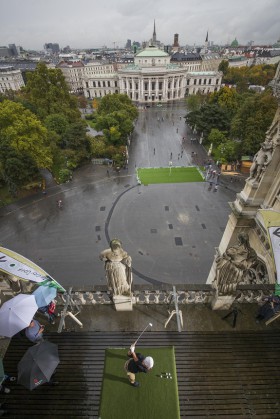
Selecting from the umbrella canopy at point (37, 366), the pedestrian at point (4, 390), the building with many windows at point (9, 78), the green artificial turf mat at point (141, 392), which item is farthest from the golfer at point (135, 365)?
the building with many windows at point (9, 78)

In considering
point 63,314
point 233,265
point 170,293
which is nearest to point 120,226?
point 170,293

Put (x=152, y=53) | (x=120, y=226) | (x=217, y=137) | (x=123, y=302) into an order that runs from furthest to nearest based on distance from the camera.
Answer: (x=152, y=53), (x=217, y=137), (x=120, y=226), (x=123, y=302)

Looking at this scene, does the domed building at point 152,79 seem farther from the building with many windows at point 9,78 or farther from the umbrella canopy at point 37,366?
the umbrella canopy at point 37,366

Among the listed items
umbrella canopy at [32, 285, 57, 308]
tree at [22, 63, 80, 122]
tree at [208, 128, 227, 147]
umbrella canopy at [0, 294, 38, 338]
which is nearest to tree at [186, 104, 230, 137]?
tree at [208, 128, 227, 147]

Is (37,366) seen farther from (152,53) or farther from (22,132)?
(152,53)

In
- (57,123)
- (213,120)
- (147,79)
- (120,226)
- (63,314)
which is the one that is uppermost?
(63,314)

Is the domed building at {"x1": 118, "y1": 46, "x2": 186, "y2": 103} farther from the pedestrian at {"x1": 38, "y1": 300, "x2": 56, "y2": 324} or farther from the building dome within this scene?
the pedestrian at {"x1": 38, "y1": 300, "x2": 56, "y2": 324}
